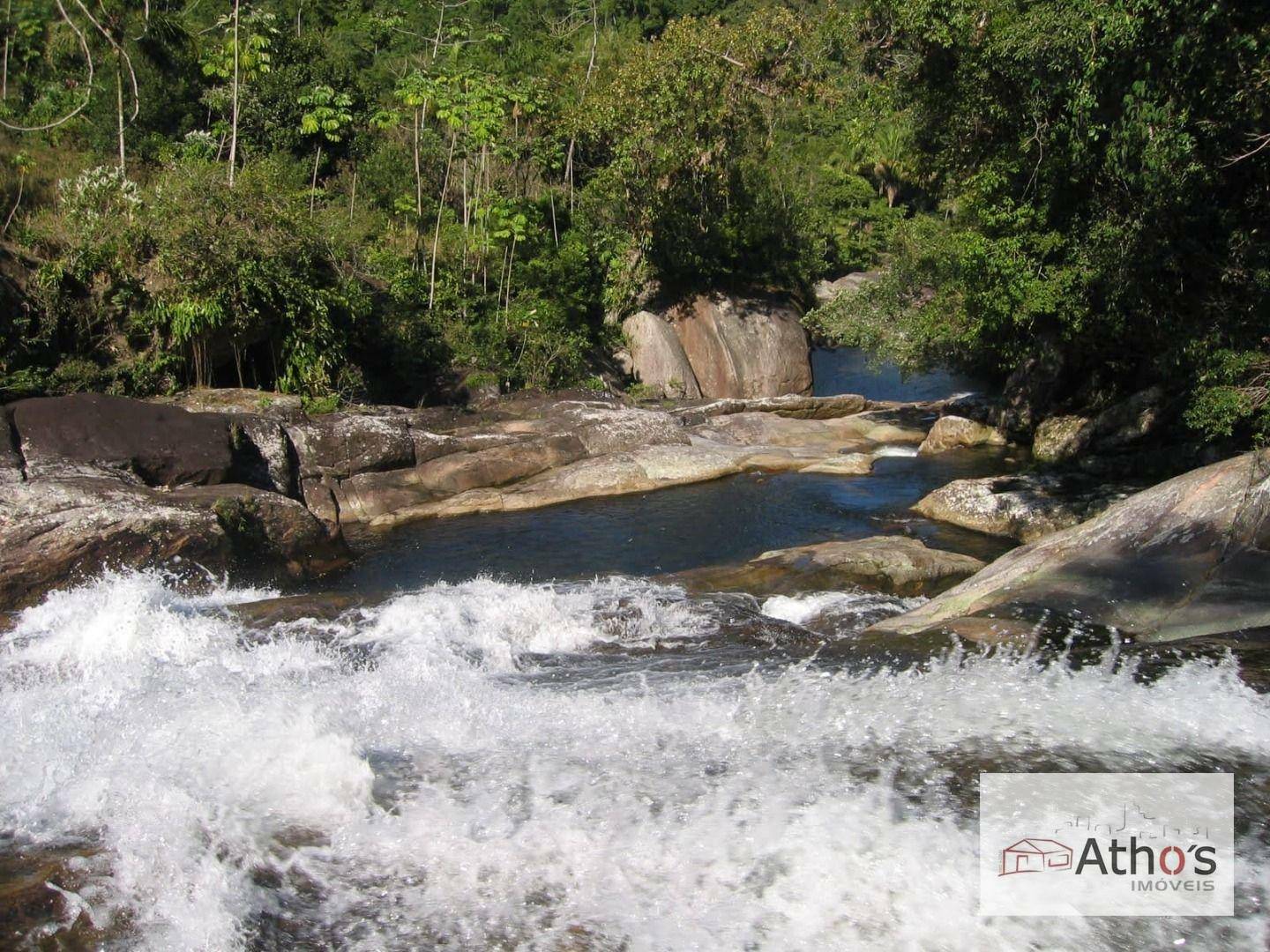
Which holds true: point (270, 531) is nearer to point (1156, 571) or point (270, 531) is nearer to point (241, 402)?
point (241, 402)

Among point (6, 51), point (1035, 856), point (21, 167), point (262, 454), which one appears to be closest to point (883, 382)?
point (262, 454)

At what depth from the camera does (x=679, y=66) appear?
24.0m

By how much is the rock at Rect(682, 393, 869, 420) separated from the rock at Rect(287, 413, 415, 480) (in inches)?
255

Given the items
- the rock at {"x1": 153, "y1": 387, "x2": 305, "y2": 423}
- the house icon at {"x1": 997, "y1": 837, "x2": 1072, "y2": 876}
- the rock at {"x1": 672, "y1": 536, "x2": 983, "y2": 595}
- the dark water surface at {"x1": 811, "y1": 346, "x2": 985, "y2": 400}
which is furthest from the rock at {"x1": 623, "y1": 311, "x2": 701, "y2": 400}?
the house icon at {"x1": 997, "y1": 837, "x2": 1072, "y2": 876}

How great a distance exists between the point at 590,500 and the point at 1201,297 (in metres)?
8.22

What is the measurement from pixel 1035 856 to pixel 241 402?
1410cm

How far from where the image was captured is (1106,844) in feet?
16.8

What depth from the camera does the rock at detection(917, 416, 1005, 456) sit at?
1852 centimetres

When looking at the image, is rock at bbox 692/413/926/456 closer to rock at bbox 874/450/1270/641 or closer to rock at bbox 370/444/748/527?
rock at bbox 370/444/748/527

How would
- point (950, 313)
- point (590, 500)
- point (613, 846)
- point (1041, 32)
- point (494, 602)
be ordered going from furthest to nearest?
point (950, 313) < point (590, 500) < point (1041, 32) < point (494, 602) < point (613, 846)

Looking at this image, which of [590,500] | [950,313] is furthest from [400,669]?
[950,313]

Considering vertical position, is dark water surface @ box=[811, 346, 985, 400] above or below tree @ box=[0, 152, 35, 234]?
below

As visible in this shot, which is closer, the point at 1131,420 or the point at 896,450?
the point at 1131,420

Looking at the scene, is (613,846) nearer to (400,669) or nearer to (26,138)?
(400,669)
